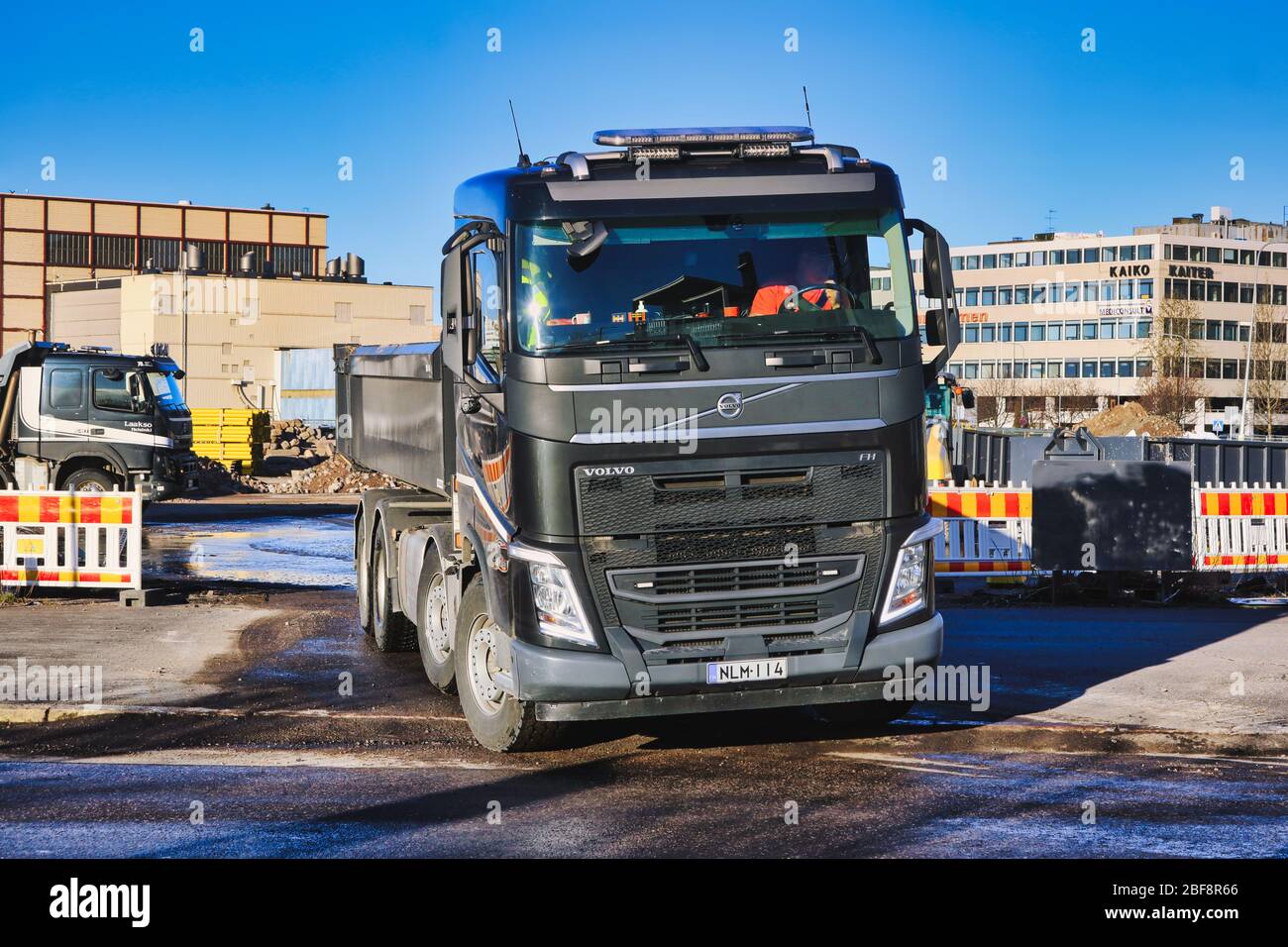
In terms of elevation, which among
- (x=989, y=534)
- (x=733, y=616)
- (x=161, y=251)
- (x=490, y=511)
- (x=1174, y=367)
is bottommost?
(x=733, y=616)

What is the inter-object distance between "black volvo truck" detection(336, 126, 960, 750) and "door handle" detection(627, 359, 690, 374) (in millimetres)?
16

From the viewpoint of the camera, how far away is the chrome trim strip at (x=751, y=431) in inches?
317

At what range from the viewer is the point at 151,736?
9.66 meters

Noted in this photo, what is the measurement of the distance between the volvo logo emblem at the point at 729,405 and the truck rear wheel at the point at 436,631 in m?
3.35

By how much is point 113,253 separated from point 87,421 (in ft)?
245

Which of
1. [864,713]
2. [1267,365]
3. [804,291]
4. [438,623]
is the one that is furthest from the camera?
[1267,365]

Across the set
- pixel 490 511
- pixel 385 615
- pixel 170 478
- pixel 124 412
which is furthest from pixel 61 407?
pixel 490 511

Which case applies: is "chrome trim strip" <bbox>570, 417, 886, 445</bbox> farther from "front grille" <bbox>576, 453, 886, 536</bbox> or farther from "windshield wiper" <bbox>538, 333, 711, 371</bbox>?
"windshield wiper" <bbox>538, 333, 711, 371</bbox>

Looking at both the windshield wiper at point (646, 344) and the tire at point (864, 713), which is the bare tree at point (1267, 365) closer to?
the tire at point (864, 713)

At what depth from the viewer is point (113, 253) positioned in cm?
9769

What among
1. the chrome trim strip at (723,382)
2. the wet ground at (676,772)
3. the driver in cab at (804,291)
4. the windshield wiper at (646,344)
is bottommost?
the wet ground at (676,772)

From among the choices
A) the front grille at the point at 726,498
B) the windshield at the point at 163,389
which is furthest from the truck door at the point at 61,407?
the front grille at the point at 726,498

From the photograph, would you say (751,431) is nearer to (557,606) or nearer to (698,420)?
(698,420)
